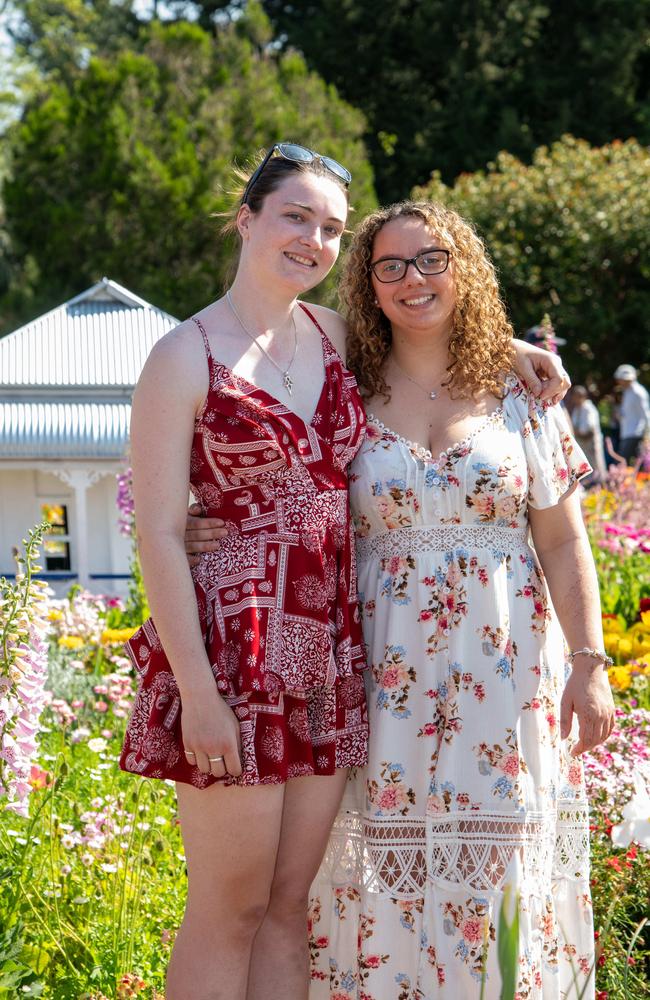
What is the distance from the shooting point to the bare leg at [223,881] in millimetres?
2209

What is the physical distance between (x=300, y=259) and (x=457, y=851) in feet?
4.16

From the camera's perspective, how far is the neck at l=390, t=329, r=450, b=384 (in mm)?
2656

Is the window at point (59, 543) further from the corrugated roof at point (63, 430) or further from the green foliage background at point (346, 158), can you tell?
the green foliage background at point (346, 158)

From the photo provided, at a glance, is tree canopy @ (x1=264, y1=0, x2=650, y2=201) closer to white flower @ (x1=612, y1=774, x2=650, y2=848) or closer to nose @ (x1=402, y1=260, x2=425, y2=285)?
nose @ (x1=402, y1=260, x2=425, y2=285)

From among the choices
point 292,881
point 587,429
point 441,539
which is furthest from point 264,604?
point 587,429

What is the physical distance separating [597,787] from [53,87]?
15106 mm

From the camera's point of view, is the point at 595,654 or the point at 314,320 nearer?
the point at 595,654

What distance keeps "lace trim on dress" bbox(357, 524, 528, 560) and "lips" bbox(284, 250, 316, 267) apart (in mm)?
586

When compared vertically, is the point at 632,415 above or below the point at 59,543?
above

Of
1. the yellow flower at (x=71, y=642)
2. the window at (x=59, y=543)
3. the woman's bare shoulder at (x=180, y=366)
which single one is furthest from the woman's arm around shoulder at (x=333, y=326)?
the window at (x=59, y=543)

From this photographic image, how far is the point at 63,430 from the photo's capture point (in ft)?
20.5

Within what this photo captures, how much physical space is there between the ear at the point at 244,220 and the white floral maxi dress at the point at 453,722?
50 centimetres

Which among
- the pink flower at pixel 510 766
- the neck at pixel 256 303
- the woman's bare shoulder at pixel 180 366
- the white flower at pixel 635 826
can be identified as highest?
the neck at pixel 256 303

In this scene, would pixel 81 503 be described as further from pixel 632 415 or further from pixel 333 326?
Result: pixel 632 415
